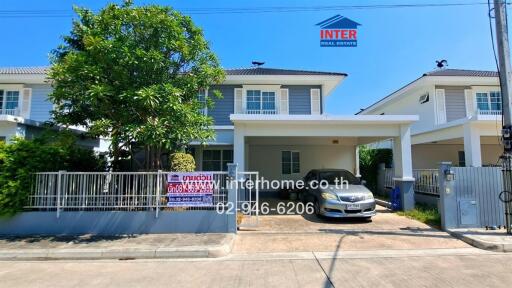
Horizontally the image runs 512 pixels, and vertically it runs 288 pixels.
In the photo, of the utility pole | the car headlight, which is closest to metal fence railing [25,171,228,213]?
the car headlight

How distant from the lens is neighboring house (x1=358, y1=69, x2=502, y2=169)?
38.1 ft

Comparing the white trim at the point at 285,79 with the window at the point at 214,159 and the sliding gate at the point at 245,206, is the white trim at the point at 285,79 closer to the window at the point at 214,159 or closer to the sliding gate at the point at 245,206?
the window at the point at 214,159

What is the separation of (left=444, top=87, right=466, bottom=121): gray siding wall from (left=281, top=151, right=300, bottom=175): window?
763 cm

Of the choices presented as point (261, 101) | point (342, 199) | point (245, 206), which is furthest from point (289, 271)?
point (261, 101)

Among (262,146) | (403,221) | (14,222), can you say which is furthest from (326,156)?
(14,222)

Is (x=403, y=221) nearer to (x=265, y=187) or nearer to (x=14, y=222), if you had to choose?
(x=265, y=187)

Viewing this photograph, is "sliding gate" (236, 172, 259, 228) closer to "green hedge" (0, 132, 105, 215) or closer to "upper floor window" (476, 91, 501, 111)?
"green hedge" (0, 132, 105, 215)

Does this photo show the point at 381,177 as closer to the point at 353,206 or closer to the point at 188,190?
the point at 353,206

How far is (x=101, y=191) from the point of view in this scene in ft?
26.1

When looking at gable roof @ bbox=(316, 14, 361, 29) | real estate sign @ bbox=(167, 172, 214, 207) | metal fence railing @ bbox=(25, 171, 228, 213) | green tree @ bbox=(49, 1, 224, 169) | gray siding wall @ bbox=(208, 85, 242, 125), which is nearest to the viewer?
green tree @ bbox=(49, 1, 224, 169)

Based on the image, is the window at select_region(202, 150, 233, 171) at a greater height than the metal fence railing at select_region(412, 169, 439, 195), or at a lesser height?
greater

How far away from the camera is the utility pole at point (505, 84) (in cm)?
767

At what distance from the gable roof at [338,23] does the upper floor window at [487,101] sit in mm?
7564

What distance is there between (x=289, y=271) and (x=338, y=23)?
10790mm
